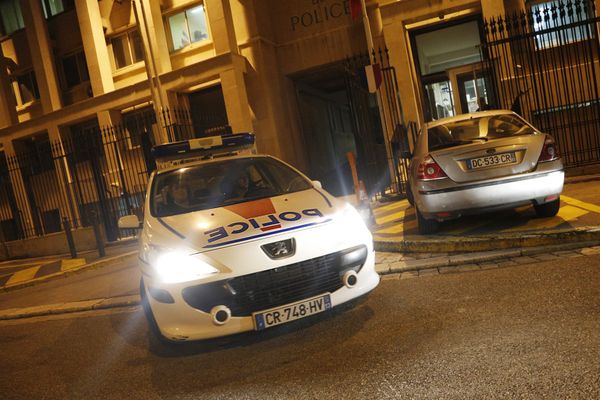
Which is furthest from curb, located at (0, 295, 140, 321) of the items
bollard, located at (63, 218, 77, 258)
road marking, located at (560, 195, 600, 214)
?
road marking, located at (560, 195, 600, 214)

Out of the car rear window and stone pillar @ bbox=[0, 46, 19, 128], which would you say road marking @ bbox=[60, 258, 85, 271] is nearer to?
the car rear window

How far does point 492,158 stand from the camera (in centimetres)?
547

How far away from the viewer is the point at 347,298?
150 inches

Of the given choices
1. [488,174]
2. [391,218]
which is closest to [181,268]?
[488,174]

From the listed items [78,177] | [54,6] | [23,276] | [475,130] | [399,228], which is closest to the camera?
[475,130]

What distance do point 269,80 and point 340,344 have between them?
1398cm

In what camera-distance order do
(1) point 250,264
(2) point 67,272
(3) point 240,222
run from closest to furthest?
1. (1) point 250,264
2. (3) point 240,222
3. (2) point 67,272

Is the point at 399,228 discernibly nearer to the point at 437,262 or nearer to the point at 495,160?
the point at 437,262

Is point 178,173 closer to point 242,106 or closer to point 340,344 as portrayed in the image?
point 340,344

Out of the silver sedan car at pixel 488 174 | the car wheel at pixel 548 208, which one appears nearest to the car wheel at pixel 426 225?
the silver sedan car at pixel 488 174

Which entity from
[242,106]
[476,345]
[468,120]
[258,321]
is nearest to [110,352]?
[258,321]

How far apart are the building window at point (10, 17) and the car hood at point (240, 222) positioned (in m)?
22.1

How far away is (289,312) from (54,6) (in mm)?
22200

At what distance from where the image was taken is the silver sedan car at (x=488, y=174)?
5.43 metres
